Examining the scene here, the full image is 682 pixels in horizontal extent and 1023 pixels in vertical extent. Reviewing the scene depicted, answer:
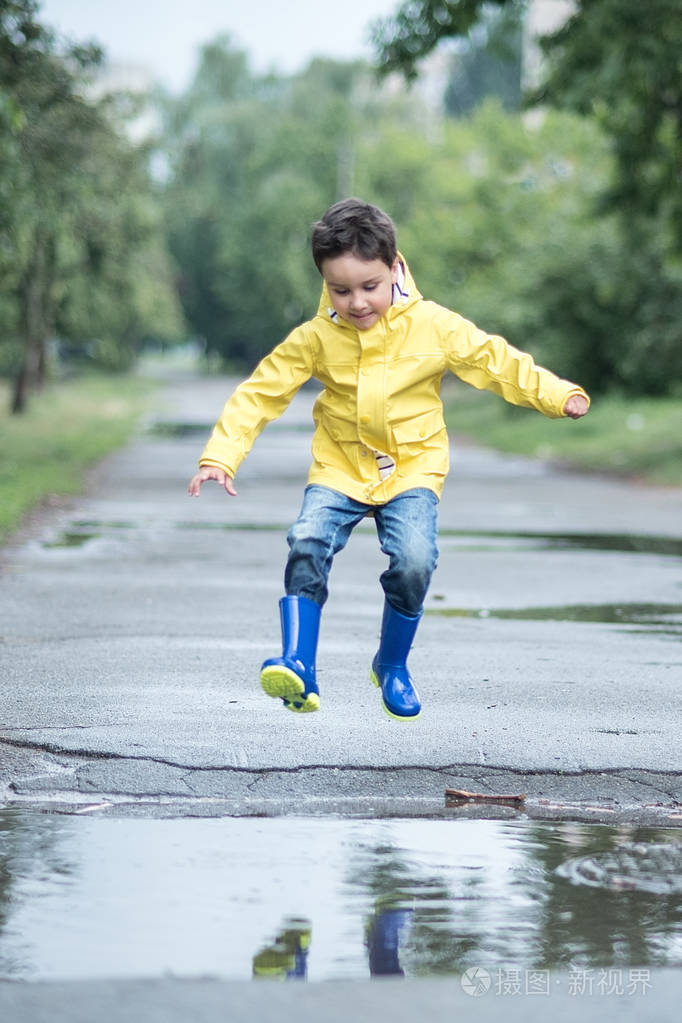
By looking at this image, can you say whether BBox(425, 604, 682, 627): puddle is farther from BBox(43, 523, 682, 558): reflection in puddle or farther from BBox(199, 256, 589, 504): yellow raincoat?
BBox(199, 256, 589, 504): yellow raincoat

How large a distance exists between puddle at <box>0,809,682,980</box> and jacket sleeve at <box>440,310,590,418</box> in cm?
140

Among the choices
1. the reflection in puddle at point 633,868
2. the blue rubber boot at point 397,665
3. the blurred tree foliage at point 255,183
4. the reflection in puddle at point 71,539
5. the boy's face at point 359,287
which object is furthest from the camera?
the blurred tree foliage at point 255,183

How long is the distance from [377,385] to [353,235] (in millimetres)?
532

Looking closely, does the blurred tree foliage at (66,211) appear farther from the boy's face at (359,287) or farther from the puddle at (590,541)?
the boy's face at (359,287)

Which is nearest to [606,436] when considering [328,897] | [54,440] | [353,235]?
[54,440]

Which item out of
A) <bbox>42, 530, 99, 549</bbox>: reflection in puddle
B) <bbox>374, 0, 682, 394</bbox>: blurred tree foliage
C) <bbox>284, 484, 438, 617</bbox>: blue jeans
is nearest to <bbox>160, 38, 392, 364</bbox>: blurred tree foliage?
<bbox>374, 0, 682, 394</bbox>: blurred tree foliage

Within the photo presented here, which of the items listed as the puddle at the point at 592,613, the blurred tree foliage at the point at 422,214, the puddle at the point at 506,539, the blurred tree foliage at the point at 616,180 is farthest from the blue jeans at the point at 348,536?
the blurred tree foliage at the point at 422,214

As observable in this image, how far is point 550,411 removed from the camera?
212 inches

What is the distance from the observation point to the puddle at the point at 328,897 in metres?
3.56

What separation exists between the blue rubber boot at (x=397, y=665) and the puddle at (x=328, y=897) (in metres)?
0.93

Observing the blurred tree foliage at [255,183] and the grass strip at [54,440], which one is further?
the blurred tree foliage at [255,183]

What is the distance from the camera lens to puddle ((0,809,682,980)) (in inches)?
140

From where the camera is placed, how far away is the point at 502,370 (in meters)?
5.54

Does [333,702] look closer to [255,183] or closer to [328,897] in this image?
[328,897]
